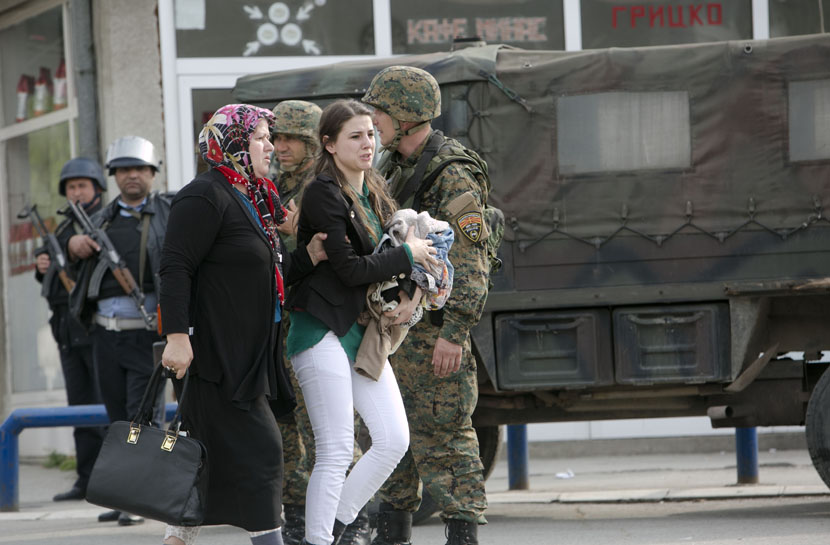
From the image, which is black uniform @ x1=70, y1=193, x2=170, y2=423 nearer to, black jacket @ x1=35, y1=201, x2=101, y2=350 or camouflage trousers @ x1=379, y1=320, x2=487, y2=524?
black jacket @ x1=35, y1=201, x2=101, y2=350

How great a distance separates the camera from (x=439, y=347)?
549 cm

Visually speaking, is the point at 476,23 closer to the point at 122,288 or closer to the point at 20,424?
the point at 122,288

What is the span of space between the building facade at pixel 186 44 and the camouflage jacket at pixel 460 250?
207 inches

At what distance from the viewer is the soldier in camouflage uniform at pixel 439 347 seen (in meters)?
5.46

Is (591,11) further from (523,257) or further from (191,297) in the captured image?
(191,297)

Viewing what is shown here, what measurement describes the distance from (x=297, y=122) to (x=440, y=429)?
5.96 ft

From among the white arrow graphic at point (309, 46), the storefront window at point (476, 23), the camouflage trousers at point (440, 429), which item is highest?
Result: the storefront window at point (476, 23)

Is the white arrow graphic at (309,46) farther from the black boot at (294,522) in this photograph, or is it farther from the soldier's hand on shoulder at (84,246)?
the black boot at (294,522)

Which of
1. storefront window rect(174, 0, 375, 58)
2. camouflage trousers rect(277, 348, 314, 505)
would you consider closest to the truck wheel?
camouflage trousers rect(277, 348, 314, 505)

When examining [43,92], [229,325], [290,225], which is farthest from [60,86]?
[229,325]

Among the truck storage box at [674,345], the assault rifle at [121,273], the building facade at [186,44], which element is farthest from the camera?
the building facade at [186,44]

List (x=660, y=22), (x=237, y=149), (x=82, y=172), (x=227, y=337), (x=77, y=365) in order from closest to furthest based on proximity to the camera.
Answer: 1. (x=227, y=337)
2. (x=237, y=149)
3. (x=82, y=172)
4. (x=77, y=365)
5. (x=660, y=22)

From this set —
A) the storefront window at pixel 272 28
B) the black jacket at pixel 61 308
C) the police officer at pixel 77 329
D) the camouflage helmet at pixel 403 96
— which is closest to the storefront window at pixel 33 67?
the storefront window at pixel 272 28

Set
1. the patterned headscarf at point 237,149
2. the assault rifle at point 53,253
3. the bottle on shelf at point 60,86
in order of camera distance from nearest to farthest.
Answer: the patterned headscarf at point 237,149 → the assault rifle at point 53,253 → the bottle on shelf at point 60,86
